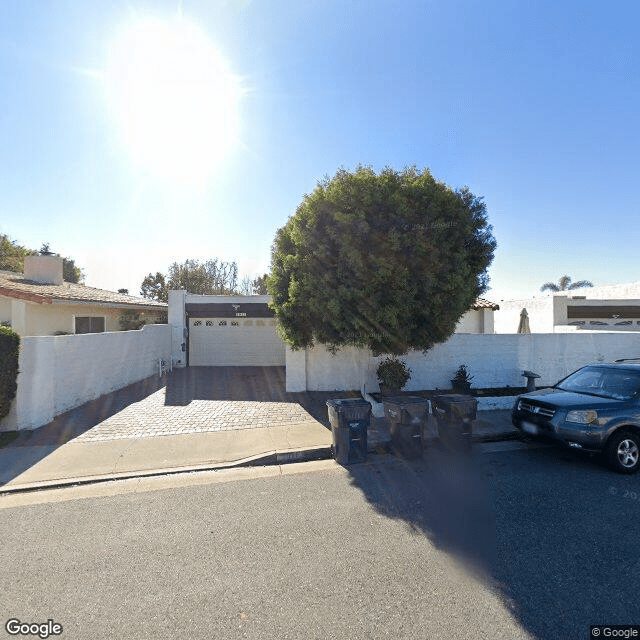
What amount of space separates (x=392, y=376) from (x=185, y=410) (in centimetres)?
511

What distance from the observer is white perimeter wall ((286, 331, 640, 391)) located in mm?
10363

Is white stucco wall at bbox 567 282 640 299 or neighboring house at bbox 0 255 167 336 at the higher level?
white stucco wall at bbox 567 282 640 299

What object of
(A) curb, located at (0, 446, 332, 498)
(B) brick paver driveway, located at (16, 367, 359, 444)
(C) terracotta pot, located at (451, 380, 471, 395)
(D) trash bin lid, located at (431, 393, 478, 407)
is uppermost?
(D) trash bin lid, located at (431, 393, 478, 407)

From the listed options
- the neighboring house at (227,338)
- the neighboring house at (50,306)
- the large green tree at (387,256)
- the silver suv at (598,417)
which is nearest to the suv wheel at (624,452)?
the silver suv at (598,417)

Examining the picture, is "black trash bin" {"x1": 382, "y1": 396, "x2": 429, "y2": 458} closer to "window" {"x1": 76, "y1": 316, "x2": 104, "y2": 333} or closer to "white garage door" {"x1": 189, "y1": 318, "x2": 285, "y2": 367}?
"white garage door" {"x1": 189, "y1": 318, "x2": 285, "y2": 367}

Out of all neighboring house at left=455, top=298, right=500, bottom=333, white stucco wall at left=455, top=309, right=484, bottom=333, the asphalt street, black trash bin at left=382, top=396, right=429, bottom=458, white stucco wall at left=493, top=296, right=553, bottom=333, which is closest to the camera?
the asphalt street

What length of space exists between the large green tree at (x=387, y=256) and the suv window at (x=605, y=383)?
2.61 meters

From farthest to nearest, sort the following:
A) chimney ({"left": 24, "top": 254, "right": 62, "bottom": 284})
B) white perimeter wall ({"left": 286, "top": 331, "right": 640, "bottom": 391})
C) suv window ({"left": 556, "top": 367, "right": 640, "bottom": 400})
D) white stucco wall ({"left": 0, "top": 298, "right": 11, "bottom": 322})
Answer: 1. chimney ({"left": 24, "top": 254, "right": 62, "bottom": 284})
2. white stucco wall ({"left": 0, "top": 298, "right": 11, "bottom": 322})
3. white perimeter wall ({"left": 286, "top": 331, "right": 640, "bottom": 391})
4. suv window ({"left": 556, "top": 367, "right": 640, "bottom": 400})

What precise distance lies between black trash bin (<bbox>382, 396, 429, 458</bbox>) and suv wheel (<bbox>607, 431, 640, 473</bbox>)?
2.54m

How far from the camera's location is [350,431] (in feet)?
19.3

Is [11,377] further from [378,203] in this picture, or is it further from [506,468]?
[506,468]

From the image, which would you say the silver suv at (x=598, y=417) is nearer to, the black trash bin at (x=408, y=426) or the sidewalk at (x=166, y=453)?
the sidewalk at (x=166, y=453)

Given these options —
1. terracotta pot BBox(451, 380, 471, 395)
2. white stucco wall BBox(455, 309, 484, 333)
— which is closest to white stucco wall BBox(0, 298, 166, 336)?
terracotta pot BBox(451, 380, 471, 395)

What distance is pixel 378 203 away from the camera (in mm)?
7996
